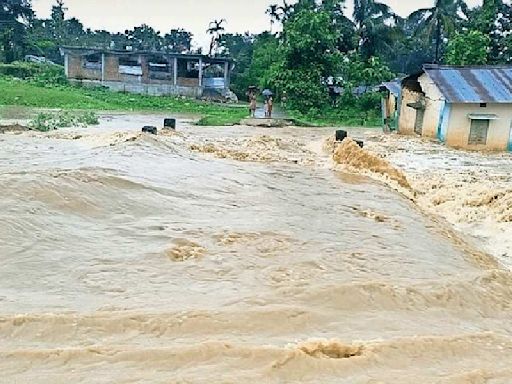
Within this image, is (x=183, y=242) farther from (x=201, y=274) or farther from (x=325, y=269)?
(x=325, y=269)

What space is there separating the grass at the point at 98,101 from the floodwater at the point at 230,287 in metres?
19.1

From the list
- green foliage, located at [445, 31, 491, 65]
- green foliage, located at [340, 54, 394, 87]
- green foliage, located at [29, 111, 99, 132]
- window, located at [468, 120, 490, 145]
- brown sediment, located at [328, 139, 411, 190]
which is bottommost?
green foliage, located at [29, 111, 99, 132]

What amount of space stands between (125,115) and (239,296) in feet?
87.7

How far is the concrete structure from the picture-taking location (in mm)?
28078

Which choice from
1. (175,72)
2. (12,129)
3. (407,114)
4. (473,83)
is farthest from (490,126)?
(175,72)

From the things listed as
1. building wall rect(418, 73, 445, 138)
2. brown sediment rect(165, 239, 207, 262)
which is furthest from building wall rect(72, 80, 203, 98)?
brown sediment rect(165, 239, 207, 262)

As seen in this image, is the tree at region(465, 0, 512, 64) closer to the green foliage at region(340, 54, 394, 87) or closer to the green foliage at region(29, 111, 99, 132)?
the green foliage at region(340, 54, 394, 87)

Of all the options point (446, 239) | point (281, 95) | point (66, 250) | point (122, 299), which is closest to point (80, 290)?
point (122, 299)

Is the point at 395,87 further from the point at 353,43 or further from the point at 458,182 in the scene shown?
the point at 458,182

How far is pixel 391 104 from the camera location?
99.1 feet

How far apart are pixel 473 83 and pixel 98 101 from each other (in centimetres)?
2160

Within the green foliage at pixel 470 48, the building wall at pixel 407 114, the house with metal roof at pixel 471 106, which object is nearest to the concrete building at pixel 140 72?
the green foliage at pixel 470 48

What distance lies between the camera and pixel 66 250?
6410mm

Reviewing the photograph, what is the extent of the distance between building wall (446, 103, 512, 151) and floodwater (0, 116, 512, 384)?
13.0 metres
